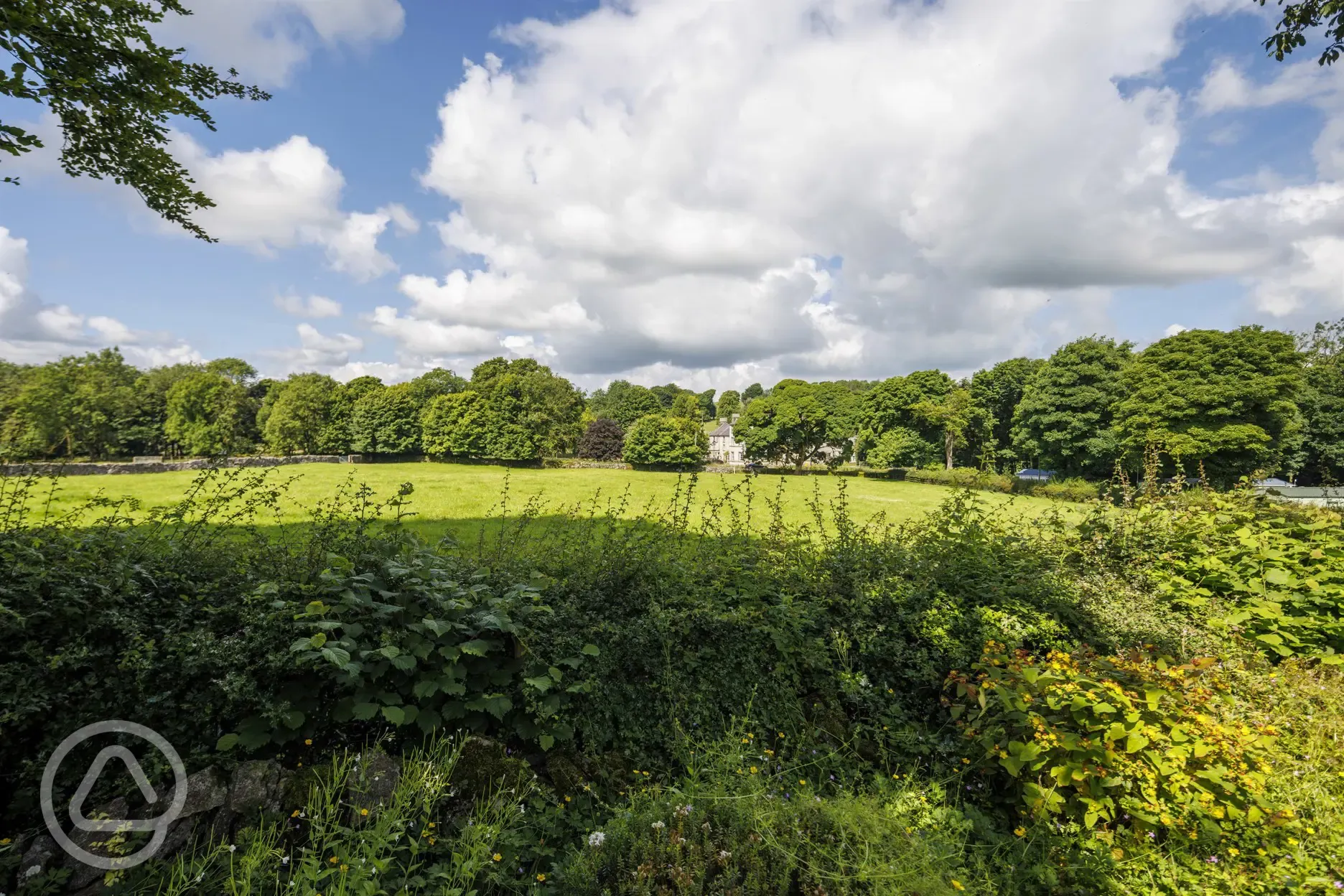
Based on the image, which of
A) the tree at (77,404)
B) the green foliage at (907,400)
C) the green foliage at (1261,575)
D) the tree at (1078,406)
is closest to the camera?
the green foliage at (1261,575)

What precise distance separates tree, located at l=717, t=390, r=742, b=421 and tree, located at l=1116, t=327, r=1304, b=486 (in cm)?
11793

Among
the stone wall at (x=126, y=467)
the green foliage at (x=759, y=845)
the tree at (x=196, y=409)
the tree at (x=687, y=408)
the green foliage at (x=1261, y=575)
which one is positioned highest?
the tree at (x=687, y=408)

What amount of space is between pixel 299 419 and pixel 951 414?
2495 inches

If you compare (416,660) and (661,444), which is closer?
(416,660)

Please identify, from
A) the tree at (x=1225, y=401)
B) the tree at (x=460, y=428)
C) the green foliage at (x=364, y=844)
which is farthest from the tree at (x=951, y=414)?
the green foliage at (x=364, y=844)

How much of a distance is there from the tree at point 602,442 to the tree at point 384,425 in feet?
61.0

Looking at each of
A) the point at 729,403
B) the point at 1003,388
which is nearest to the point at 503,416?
the point at 1003,388

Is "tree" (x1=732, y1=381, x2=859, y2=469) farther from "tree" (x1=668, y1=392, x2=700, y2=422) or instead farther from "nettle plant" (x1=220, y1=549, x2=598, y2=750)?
"nettle plant" (x1=220, y1=549, x2=598, y2=750)

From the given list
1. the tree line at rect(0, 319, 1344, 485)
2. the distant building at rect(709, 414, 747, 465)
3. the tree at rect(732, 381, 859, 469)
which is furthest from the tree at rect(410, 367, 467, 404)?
the distant building at rect(709, 414, 747, 465)

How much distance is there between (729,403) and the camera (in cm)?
14988

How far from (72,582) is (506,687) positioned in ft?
8.17

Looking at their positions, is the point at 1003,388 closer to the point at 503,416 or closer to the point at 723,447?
the point at 503,416

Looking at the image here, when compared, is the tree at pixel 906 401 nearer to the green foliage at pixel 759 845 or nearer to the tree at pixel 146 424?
the green foliage at pixel 759 845

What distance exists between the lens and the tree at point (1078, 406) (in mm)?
35375
